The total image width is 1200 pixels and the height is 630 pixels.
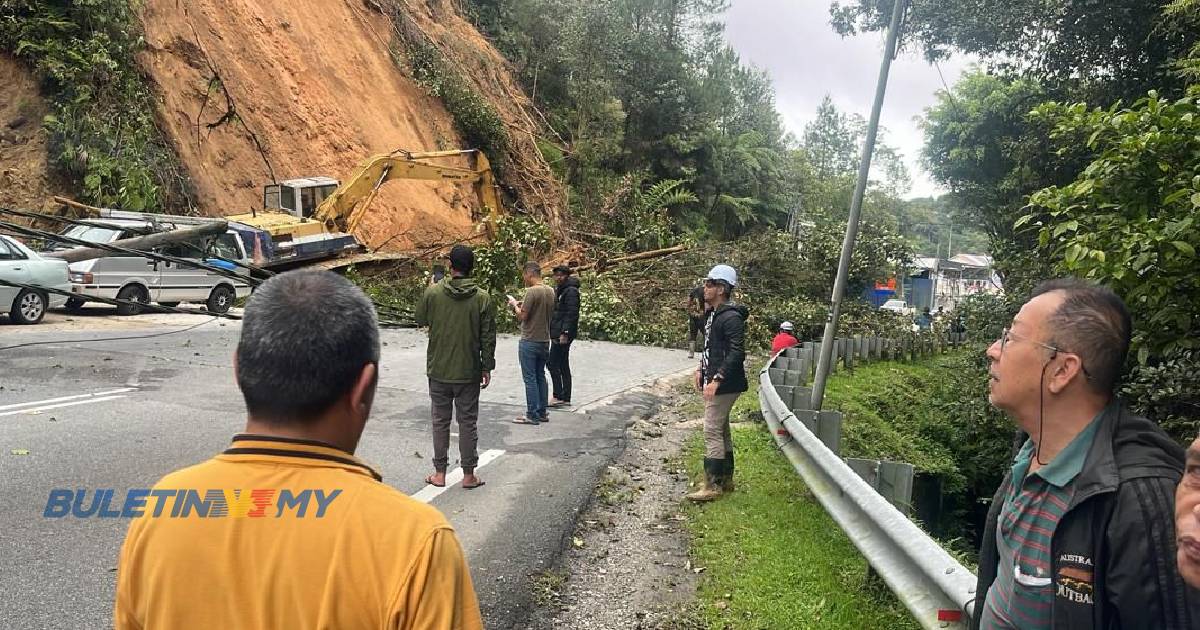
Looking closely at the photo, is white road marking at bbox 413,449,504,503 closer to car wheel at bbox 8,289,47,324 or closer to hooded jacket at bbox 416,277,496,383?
hooded jacket at bbox 416,277,496,383

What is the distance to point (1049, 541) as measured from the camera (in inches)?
75.5

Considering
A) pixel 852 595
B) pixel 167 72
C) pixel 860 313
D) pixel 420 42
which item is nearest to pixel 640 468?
pixel 852 595

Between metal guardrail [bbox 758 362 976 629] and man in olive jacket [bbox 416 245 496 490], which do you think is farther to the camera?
man in olive jacket [bbox 416 245 496 490]

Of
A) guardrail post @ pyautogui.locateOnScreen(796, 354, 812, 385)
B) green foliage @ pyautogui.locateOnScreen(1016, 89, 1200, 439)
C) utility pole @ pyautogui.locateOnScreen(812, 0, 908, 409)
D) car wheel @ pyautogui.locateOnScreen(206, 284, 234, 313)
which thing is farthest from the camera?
car wheel @ pyautogui.locateOnScreen(206, 284, 234, 313)

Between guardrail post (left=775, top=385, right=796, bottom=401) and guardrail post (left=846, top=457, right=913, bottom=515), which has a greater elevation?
guardrail post (left=775, top=385, right=796, bottom=401)

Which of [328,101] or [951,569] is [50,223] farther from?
[951,569]

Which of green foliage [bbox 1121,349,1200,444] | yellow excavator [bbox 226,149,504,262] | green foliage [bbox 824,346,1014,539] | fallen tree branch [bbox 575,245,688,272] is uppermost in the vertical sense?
yellow excavator [bbox 226,149,504,262]

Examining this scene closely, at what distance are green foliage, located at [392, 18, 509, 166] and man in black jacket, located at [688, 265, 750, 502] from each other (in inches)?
930

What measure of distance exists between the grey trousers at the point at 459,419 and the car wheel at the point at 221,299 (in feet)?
44.2

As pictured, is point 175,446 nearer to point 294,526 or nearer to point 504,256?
point 294,526

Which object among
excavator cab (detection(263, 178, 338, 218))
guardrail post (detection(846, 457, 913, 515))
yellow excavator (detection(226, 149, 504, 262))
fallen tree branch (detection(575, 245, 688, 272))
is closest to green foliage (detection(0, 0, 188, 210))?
excavator cab (detection(263, 178, 338, 218))

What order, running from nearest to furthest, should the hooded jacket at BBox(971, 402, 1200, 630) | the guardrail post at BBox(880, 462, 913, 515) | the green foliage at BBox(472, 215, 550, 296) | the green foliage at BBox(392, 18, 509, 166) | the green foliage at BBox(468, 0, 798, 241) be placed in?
the hooded jacket at BBox(971, 402, 1200, 630), the guardrail post at BBox(880, 462, 913, 515), the green foliage at BBox(472, 215, 550, 296), the green foliage at BBox(392, 18, 509, 166), the green foliage at BBox(468, 0, 798, 241)

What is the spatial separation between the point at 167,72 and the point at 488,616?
22654 mm

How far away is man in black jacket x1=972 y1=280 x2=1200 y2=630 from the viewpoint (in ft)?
5.62
